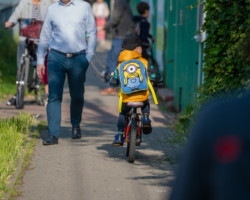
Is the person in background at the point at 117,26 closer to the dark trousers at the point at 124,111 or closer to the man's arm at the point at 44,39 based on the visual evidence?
the man's arm at the point at 44,39

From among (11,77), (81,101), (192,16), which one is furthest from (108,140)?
(11,77)

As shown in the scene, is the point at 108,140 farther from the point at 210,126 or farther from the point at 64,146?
the point at 210,126

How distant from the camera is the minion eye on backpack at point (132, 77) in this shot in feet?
20.6

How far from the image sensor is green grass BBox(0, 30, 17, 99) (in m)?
11.7

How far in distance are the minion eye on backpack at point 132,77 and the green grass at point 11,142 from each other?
1.30m

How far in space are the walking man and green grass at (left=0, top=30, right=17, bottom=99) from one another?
13.0 feet

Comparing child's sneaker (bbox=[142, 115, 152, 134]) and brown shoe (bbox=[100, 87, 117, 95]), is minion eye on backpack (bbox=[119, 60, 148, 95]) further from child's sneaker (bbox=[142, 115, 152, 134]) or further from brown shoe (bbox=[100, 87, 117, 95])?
brown shoe (bbox=[100, 87, 117, 95])

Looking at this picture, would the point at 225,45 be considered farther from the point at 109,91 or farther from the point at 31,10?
the point at 109,91

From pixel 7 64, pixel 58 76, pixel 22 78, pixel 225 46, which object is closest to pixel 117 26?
pixel 22 78

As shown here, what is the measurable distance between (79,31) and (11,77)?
A: 20.4ft

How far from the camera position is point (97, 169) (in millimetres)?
6125

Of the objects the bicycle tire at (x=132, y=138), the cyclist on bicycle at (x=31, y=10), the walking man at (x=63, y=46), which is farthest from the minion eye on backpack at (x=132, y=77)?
the cyclist on bicycle at (x=31, y=10)

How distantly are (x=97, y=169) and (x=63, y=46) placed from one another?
1674mm

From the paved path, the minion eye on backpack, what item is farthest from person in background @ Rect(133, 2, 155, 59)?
the minion eye on backpack
